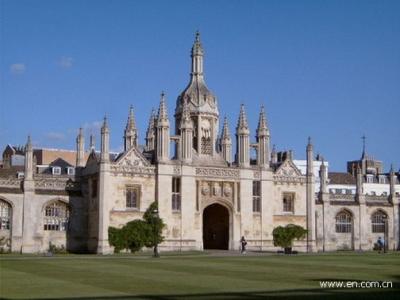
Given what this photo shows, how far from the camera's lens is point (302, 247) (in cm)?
6988

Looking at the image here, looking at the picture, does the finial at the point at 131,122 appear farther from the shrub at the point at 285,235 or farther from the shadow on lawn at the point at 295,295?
the shadow on lawn at the point at 295,295

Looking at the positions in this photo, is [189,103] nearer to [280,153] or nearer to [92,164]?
[92,164]

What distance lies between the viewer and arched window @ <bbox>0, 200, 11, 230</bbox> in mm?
59375

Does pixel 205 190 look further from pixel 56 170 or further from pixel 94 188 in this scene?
pixel 56 170

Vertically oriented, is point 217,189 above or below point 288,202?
above

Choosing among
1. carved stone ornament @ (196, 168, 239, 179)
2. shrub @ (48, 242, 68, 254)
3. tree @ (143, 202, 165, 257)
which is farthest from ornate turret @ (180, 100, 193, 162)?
shrub @ (48, 242, 68, 254)

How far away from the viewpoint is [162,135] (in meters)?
62.7

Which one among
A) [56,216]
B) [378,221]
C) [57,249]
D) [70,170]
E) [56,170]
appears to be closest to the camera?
[57,249]

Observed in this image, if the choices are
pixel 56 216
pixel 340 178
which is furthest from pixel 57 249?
pixel 340 178

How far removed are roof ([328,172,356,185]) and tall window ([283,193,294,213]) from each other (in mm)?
37040

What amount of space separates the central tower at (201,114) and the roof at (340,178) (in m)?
41.1

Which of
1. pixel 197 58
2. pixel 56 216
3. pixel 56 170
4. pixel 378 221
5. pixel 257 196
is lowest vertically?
pixel 378 221

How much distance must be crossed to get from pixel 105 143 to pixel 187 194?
8.75 metres

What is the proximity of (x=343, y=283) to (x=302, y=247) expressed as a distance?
150 feet
